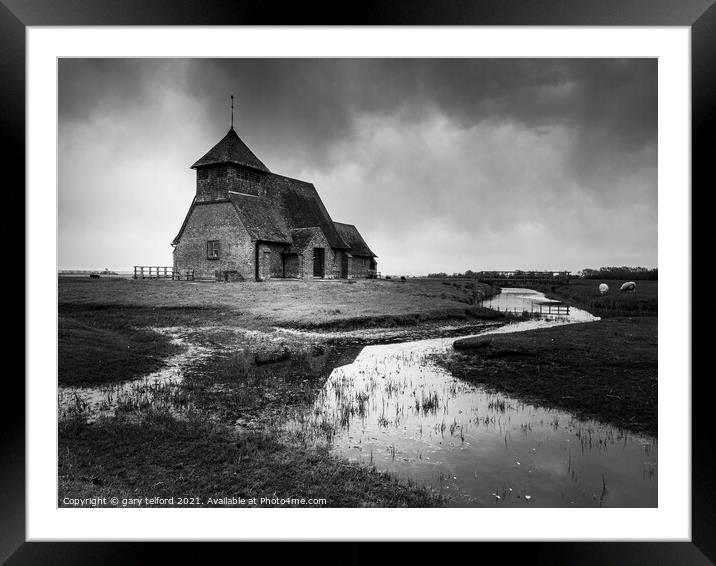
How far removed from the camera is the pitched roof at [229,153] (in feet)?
20.1

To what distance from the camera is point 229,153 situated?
818 cm

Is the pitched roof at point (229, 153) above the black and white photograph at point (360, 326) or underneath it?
above

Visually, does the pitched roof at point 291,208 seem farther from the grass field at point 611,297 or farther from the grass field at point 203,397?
the grass field at point 611,297

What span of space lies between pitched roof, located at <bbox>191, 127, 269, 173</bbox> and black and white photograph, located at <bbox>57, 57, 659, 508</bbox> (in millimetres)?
177

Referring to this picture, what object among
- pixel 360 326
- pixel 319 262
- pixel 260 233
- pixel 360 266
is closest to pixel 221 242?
pixel 260 233

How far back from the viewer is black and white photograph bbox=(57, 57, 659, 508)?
3.83 meters

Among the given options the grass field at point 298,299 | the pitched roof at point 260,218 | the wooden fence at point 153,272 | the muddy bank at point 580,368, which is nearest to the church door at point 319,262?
the pitched roof at point 260,218

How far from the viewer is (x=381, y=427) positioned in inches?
175

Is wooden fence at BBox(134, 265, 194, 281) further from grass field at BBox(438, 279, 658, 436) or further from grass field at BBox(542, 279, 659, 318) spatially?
grass field at BBox(542, 279, 659, 318)

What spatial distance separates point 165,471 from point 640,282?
6121mm

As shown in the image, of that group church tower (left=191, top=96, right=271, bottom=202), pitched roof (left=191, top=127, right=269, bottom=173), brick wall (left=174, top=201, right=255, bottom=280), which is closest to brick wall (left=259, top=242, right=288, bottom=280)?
brick wall (left=174, top=201, right=255, bottom=280)
